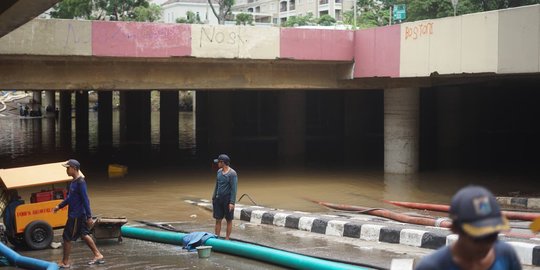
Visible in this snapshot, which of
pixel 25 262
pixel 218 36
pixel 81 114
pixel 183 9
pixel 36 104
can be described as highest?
pixel 183 9

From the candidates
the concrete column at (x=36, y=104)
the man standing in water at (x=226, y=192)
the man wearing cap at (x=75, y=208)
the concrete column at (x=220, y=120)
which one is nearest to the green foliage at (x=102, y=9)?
the concrete column at (x=220, y=120)

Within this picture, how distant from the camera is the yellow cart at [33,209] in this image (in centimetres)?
934

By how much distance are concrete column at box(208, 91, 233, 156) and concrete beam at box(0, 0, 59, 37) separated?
21.0 metres

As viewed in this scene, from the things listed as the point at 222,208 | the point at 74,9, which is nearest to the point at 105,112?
the point at 74,9

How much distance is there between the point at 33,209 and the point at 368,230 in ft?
16.8

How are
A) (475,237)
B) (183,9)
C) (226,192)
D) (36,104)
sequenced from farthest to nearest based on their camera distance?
(183,9) < (36,104) < (226,192) < (475,237)

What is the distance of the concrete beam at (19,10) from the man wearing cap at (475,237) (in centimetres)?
755

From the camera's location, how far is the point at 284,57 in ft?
56.0

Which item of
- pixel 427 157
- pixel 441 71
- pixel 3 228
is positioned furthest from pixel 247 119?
pixel 3 228

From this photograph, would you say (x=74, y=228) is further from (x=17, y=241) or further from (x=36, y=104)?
(x=36, y=104)

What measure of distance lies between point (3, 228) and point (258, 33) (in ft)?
29.2

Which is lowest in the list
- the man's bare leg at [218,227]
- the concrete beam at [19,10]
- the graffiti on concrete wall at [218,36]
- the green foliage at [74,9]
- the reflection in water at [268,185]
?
the reflection in water at [268,185]

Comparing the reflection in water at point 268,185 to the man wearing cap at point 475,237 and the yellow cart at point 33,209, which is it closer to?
the yellow cart at point 33,209

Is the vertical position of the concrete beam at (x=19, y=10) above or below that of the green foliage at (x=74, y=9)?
below
